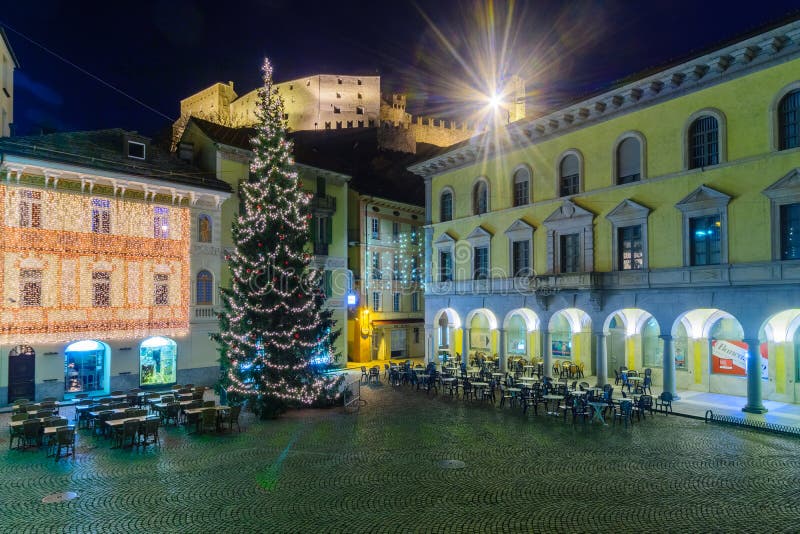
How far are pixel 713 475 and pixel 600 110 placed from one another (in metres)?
18.7

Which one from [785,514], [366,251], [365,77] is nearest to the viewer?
[785,514]

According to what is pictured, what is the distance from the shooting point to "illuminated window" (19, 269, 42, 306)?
76.5 ft

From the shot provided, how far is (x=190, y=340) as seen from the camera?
28406 millimetres

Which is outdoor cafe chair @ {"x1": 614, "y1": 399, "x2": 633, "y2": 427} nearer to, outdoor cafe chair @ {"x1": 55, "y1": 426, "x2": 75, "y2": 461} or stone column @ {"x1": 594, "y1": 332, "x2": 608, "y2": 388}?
stone column @ {"x1": 594, "y1": 332, "x2": 608, "y2": 388}

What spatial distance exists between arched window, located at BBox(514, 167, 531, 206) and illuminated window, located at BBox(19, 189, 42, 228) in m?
24.0

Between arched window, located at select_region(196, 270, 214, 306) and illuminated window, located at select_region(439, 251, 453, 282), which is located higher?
illuminated window, located at select_region(439, 251, 453, 282)

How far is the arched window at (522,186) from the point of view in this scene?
101 ft

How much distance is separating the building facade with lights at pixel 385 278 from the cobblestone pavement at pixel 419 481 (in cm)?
2231

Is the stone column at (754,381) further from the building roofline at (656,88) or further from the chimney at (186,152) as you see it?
the chimney at (186,152)

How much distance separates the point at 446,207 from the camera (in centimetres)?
3669

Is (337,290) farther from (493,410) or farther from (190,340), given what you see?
(493,410)

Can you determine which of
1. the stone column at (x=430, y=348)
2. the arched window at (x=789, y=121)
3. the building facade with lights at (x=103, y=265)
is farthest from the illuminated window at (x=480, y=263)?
the arched window at (x=789, y=121)

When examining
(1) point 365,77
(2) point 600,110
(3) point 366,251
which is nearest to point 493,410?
(2) point 600,110

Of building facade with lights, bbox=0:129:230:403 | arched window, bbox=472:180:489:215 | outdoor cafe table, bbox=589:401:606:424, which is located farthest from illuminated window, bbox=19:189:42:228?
outdoor cafe table, bbox=589:401:606:424
